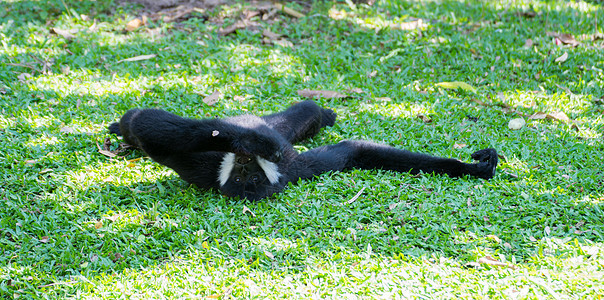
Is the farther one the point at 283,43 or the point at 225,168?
the point at 283,43

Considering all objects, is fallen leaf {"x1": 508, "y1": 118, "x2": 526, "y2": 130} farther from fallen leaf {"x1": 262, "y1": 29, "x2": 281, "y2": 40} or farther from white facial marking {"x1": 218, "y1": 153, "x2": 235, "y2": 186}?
A: fallen leaf {"x1": 262, "y1": 29, "x2": 281, "y2": 40}

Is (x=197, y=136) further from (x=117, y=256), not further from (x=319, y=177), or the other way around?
(x=319, y=177)

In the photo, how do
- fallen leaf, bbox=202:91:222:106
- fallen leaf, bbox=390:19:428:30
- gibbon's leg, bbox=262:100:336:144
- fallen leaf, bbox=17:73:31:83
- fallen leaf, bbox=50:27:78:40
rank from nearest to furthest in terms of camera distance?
gibbon's leg, bbox=262:100:336:144 → fallen leaf, bbox=202:91:222:106 → fallen leaf, bbox=17:73:31:83 → fallen leaf, bbox=50:27:78:40 → fallen leaf, bbox=390:19:428:30

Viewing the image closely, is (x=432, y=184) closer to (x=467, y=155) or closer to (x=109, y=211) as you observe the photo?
(x=467, y=155)

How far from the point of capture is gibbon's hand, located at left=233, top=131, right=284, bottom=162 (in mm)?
4195

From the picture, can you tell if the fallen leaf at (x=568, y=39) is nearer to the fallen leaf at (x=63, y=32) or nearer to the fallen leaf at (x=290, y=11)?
the fallen leaf at (x=290, y=11)

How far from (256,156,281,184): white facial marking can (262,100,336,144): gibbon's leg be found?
0.72 m

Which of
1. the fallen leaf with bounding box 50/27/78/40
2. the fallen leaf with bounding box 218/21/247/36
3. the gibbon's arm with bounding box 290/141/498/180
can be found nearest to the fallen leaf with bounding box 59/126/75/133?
the gibbon's arm with bounding box 290/141/498/180

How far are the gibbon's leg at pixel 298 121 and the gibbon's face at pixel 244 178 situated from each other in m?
0.84

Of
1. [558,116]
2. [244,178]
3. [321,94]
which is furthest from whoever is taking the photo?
[321,94]

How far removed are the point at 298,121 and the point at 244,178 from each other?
1.18m

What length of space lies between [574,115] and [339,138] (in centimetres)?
305

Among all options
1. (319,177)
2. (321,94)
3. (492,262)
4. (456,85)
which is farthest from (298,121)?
(456,85)

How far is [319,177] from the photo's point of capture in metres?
5.09
